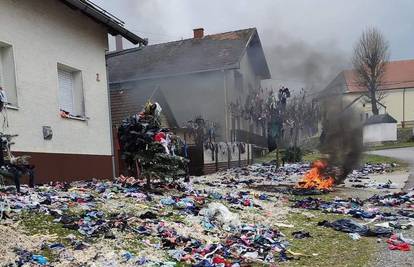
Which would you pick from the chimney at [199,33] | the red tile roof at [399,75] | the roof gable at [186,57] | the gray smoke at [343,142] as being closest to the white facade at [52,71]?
the gray smoke at [343,142]

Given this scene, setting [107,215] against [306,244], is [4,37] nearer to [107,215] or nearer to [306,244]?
[107,215]

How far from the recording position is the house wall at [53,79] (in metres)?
9.05

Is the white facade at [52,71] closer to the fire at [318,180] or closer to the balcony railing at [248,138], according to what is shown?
the fire at [318,180]

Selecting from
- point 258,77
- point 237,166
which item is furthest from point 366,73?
point 237,166

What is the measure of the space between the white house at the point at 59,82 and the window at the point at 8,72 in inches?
0.7

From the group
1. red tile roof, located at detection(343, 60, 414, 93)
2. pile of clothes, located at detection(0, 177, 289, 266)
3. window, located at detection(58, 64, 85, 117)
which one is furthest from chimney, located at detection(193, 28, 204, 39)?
red tile roof, located at detection(343, 60, 414, 93)

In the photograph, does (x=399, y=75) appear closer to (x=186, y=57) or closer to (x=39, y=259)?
(x=186, y=57)

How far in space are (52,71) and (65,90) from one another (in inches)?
35.9

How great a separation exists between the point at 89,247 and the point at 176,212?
2360mm

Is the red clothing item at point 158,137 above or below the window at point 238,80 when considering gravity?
below

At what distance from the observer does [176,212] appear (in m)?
7.16

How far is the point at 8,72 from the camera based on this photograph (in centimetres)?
895

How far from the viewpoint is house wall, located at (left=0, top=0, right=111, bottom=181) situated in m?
9.05

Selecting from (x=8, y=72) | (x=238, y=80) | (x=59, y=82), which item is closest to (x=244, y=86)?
(x=238, y=80)
